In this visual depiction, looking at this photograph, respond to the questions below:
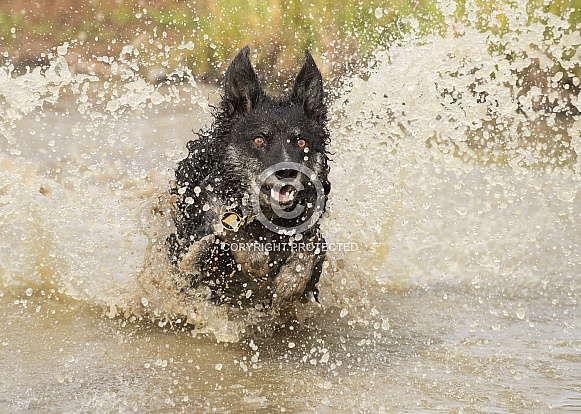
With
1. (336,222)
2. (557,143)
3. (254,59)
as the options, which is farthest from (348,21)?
(336,222)

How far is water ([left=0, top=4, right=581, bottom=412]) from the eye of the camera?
155 inches

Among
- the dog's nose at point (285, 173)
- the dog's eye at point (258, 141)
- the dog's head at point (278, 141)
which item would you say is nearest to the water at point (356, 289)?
the dog's head at point (278, 141)

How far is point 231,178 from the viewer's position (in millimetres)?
4961

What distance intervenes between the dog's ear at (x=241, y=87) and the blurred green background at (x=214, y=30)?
613 cm

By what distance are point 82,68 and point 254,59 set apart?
3322mm

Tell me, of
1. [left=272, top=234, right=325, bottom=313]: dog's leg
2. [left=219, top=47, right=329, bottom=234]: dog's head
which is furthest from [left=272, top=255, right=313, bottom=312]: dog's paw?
[left=219, top=47, right=329, bottom=234]: dog's head

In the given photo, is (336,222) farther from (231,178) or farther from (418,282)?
(231,178)

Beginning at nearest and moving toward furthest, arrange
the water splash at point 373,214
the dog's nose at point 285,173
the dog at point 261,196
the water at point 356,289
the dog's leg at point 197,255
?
the water at point 356,289 → the dog's nose at point 285,173 → the dog at point 261,196 → the dog's leg at point 197,255 → the water splash at point 373,214

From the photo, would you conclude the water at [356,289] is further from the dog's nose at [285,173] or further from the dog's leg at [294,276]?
the dog's nose at [285,173]

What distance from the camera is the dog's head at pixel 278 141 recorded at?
4.77 metres

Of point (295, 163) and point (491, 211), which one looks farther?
point (491, 211)

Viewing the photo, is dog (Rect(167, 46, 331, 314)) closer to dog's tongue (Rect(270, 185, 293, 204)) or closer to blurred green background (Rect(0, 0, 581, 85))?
dog's tongue (Rect(270, 185, 293, 204))

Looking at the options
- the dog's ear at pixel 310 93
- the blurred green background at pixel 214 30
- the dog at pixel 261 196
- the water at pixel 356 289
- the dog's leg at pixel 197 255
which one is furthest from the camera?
the blurred green background at pixel 214 30

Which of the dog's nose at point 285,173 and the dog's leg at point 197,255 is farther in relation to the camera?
the dog's leg at point 197,255
